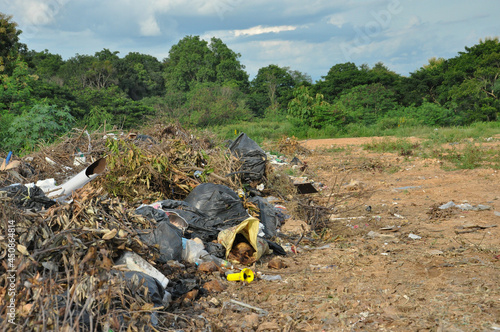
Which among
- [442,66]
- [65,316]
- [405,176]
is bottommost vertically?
[405,176]

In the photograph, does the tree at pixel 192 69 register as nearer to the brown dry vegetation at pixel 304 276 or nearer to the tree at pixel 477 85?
the tree at pixel 477 85

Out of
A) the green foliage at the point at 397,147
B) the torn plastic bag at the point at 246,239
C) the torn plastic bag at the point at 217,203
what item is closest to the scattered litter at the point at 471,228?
the torn plastic bag at the point at 246,239

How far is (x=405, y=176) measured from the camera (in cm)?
816

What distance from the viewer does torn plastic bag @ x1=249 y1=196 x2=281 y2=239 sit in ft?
15.2

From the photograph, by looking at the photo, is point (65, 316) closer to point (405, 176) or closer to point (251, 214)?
point (251, 214)

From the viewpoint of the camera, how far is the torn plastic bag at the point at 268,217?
15.2 feet

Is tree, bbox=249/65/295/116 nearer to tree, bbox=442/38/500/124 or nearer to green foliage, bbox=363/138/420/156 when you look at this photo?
tree, bbox=442/38/500/124

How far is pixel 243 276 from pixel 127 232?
1.02m

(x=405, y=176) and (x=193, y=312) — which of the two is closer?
(x=193, y=312)

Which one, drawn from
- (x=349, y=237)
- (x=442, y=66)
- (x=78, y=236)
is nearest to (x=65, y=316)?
(x=78, y=236)

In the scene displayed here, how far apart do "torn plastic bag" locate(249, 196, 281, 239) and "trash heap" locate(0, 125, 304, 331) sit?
2 centimetres

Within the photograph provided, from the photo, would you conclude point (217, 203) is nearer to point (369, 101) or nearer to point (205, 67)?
point (369, 101)

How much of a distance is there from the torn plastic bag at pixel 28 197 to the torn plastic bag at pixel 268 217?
215 cm

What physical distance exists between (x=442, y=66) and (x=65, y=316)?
22.8m
